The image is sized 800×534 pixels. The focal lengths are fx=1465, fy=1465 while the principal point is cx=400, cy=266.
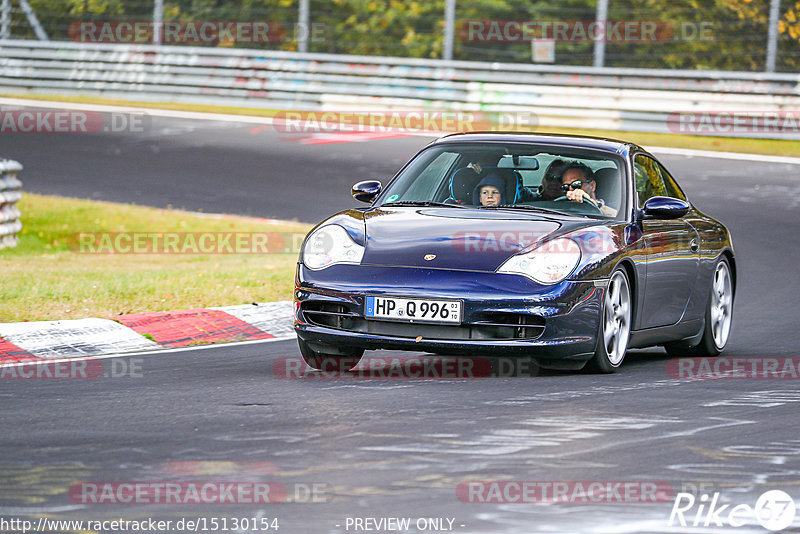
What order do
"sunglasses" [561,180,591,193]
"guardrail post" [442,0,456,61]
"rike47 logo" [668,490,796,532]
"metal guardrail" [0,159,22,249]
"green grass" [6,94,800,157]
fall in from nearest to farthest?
"rike47 logo" [668,490,796,532], "sunglasses" [561,180,591,193], "metal guardrail" [0,159,22,249], "green grass" [6,94,800,157], "guardrail post" [442,0,456,61]

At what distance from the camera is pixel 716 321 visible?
32.0 ft

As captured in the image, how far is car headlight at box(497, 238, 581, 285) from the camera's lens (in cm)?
761

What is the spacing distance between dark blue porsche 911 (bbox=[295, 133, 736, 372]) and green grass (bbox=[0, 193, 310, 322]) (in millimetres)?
2386

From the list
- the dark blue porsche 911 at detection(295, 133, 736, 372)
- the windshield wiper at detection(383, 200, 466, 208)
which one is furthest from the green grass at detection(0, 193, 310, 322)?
the dark blue porsche 911 at detection(295, 133, 736, 372)

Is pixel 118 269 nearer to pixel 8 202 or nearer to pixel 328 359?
pixel 8 202

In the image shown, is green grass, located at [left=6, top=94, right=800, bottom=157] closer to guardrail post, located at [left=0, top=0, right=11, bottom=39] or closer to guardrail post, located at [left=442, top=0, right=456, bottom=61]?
guardrail post, located at [left=442, top=0, right=456, bottom=61]

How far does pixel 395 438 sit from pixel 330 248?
2.16 metres

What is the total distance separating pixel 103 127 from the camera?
24406mm

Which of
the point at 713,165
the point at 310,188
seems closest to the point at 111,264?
the point at 310,188


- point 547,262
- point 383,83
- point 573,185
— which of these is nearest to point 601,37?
point 383,83

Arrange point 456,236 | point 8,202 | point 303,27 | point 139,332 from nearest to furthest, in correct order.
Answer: point 456,236 < point 139,332 < point 8,202 < point 303,27

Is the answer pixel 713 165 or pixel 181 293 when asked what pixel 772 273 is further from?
pixel 713 165

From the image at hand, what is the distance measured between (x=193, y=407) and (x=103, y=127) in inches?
722

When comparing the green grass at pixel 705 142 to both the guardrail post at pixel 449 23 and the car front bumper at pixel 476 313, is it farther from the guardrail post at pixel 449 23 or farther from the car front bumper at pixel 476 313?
the car front bumper at pixel 476 313
